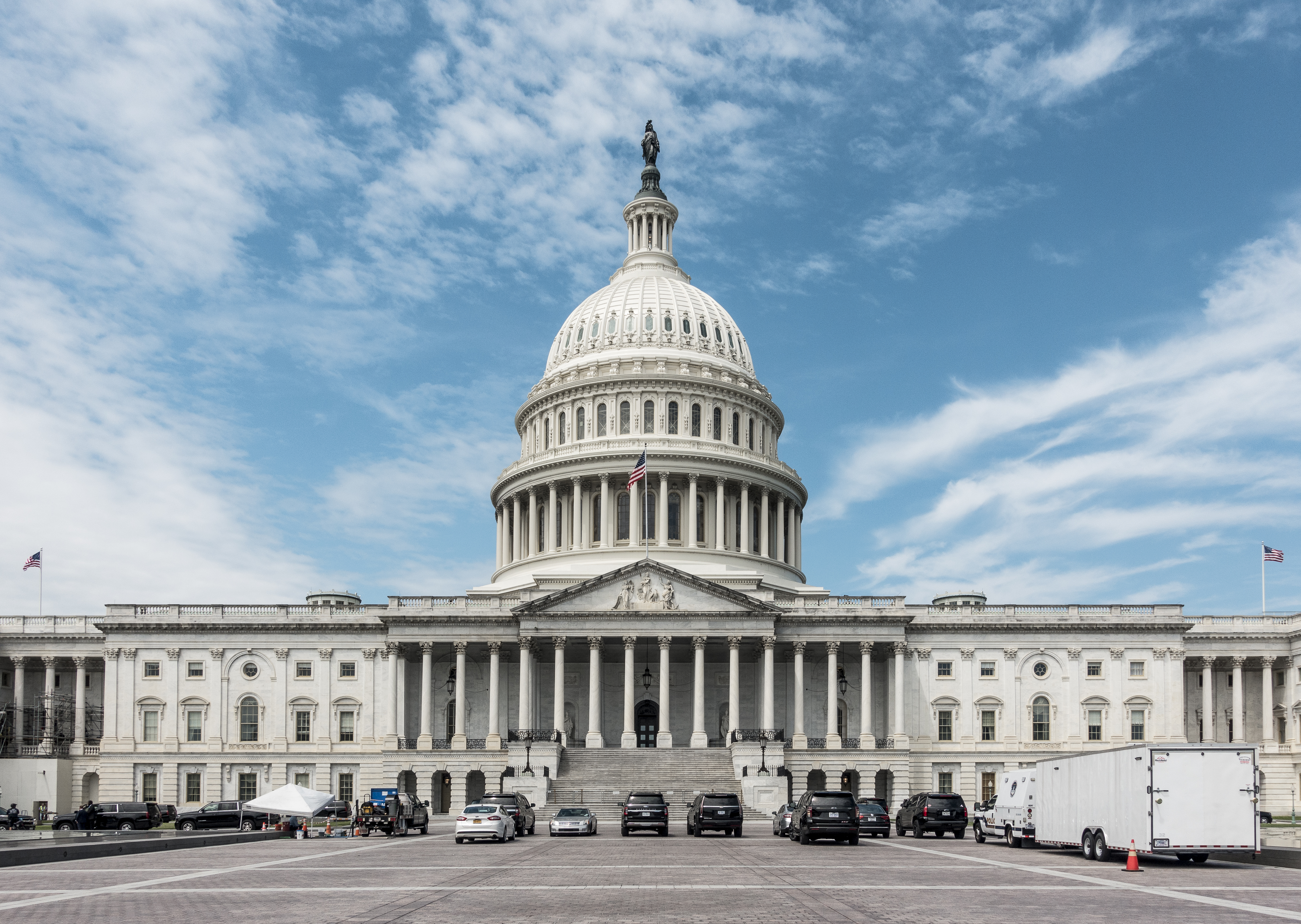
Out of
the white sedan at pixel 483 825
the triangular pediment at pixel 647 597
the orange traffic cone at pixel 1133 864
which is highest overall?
the triangular pediment at pixel 647 597

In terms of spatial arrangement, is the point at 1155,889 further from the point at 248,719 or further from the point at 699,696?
the point at 248,719

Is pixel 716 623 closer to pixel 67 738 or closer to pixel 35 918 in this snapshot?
pixel 67 738

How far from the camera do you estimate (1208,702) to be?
89.9 metres

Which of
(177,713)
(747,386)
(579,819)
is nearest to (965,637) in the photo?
(747,386)

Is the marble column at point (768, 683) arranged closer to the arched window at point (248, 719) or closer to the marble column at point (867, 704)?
the marble column at point (867, 704)

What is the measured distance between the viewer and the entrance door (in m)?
89.6

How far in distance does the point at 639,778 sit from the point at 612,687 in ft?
53.8

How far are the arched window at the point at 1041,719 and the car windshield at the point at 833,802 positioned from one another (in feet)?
Result: 148

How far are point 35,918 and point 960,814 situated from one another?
39.0 meters

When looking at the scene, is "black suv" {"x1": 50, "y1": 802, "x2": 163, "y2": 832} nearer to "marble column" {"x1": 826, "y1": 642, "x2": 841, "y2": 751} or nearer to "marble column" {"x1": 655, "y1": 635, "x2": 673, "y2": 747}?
"marble column" {"x1": 655, "y1": 635, "x2": 673, "y2": 747}

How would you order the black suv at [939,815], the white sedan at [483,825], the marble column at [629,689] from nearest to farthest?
the white sedan at [483,825], the black suv at [939,815], the marble column at [629,689]

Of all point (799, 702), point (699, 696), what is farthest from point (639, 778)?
point (799, 702)

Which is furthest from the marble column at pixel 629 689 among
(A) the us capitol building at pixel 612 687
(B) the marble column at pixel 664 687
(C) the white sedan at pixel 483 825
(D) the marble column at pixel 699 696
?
(C) the white sedan at pixel 483 825

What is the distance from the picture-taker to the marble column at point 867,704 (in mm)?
82688
